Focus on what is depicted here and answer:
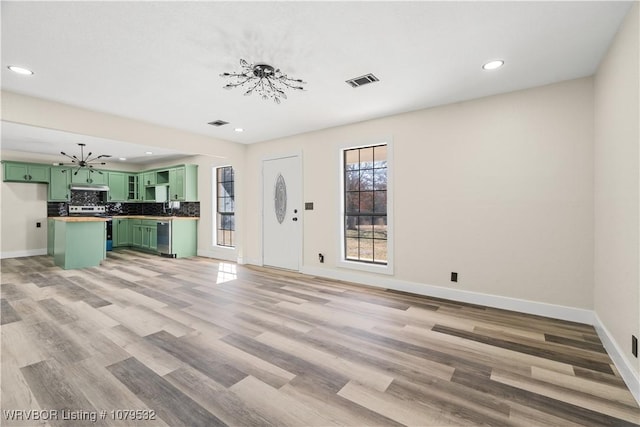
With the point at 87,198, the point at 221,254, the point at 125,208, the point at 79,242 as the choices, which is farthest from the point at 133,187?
the point at 221,254

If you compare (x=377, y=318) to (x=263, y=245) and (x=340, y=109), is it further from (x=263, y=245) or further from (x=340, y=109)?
(x=263, y=245)

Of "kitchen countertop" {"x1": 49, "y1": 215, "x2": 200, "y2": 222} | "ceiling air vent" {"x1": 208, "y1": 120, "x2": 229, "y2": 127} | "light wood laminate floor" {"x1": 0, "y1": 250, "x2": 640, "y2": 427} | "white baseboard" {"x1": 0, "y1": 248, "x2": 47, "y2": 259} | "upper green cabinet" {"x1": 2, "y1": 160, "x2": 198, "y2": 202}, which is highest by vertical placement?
"ceiling air vent" {"x1": 208, "y1": 120, "x2": 229, "y2": 127}

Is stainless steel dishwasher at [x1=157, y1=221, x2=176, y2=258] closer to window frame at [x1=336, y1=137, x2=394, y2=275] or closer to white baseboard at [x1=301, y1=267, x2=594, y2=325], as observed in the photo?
white baseboard at [x1=301, y1=267, x2=594, y2=325]

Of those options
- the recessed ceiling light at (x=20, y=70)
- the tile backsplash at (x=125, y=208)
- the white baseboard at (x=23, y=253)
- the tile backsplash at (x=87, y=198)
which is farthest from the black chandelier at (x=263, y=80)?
the white baseboard at (x=23, y=253)

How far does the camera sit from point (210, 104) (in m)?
3.63

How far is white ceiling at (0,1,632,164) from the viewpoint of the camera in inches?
75.5

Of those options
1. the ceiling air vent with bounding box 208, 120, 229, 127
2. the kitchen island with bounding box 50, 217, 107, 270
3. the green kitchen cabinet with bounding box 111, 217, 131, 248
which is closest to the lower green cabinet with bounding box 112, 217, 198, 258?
the green kitchen cabinet with bounding box 111, 217, 131, 248

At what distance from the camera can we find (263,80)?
294cm

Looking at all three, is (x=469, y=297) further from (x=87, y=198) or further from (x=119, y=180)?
(x=87, y=198)

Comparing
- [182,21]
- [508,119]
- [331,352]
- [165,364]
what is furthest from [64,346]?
[508,119]

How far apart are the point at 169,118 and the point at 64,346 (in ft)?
10.0

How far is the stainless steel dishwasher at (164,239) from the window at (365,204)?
434cm

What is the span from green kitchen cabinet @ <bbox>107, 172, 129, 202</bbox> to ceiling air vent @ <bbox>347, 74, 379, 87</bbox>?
7691 millimetres

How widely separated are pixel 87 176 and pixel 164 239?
292 cm
